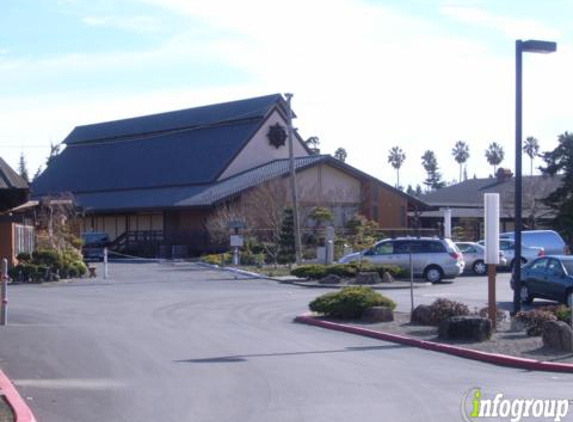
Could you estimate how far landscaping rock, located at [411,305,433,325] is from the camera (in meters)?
18.9

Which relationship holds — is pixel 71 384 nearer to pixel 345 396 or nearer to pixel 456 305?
pixel 345 396

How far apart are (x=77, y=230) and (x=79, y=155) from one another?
27.8 meters

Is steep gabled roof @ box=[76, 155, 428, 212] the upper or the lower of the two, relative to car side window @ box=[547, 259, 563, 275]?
upper

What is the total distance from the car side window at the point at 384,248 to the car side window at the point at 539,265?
1136 centimetres

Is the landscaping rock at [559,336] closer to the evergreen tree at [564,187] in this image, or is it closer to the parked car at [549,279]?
the parked car at [549,279]

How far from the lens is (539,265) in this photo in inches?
966

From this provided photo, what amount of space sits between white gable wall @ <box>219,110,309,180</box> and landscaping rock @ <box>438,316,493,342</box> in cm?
4547

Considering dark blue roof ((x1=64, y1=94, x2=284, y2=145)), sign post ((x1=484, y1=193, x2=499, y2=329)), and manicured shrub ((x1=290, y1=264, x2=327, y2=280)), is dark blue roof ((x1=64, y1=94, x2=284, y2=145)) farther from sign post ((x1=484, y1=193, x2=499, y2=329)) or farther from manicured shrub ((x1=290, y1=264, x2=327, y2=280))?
sign post ((x1=484, y1=193, x2=499, y2=329))

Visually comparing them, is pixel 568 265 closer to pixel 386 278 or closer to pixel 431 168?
pixel 386 278

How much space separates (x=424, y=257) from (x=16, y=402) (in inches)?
1011

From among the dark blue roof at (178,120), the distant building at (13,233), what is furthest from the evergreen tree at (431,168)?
the distant building at (13,233)

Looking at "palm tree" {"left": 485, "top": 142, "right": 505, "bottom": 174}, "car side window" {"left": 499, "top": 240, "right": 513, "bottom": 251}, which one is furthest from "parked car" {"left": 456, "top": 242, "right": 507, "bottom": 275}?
"palm tree" {"left": 485, "top": 142, "right": 505, "bottom": 174}

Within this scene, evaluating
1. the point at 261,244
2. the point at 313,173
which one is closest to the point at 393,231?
the point at 313,173

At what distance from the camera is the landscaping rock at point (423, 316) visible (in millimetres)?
18891
